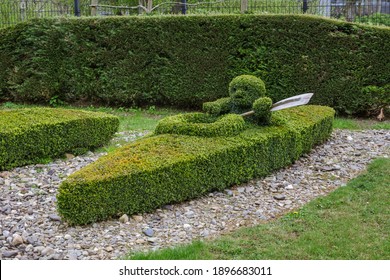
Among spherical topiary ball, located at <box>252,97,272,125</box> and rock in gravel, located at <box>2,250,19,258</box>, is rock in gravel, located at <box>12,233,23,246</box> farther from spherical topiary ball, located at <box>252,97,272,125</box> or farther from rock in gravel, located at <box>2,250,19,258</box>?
spherical topiary ball, located at <box>252,97,272,125</box>

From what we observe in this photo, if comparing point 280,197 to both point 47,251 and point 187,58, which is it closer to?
point 47,251

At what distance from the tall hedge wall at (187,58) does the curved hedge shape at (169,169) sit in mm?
4017

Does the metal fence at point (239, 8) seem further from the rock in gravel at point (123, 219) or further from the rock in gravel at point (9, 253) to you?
the rock in gravel at point (9, 253)

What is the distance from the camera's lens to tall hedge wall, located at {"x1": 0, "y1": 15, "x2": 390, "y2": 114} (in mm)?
10688

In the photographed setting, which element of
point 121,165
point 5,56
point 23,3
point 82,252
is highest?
point 23,3

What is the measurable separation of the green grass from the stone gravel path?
315 millimetres

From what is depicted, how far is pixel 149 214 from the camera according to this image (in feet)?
17.6

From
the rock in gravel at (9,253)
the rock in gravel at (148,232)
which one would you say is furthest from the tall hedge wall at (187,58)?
the rock in gravel at (9,253)

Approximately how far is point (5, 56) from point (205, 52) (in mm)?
5284

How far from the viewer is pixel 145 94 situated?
1214 centimetres

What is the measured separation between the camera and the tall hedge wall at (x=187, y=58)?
35.1ft

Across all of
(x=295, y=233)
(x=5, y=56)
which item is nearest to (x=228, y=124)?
(x=295, y=233)

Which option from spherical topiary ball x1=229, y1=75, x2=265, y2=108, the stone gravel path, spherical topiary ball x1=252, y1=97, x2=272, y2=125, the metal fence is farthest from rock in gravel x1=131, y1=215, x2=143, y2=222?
the metal fence
